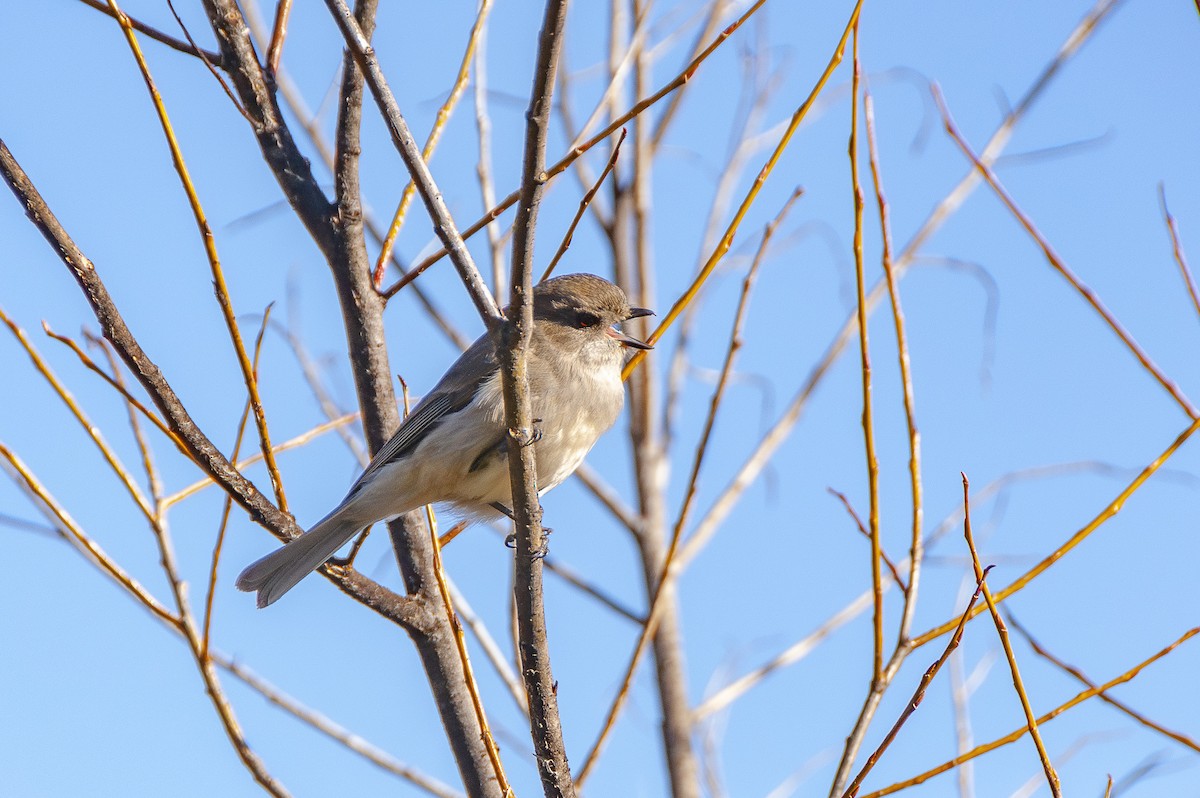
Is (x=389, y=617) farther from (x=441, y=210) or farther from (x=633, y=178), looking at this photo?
(x=633, y=178)

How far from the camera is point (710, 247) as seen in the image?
21.6 feet

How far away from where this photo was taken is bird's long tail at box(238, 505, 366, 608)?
4.28 m

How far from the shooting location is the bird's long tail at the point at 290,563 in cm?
428

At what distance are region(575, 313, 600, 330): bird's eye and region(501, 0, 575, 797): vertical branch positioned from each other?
198 centimetres

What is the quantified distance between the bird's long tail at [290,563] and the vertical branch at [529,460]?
4.00 feet

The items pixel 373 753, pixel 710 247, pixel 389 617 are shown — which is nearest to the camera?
pixel 389 617

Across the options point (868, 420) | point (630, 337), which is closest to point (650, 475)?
point (630, 337)

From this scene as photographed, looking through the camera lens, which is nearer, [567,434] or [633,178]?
[567,434]

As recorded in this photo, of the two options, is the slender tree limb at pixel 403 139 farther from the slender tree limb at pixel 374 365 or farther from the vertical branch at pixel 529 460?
the slender tree limb at pixel 374 365

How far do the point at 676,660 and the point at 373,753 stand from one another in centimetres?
216

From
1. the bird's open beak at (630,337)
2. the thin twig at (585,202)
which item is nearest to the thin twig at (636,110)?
the thin twig at (585,202)

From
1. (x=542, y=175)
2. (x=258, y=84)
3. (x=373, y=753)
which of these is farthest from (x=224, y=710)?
(x=258, y=84)

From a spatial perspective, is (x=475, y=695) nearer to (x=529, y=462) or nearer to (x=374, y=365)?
(x=529, y=462)

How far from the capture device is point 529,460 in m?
3.08
